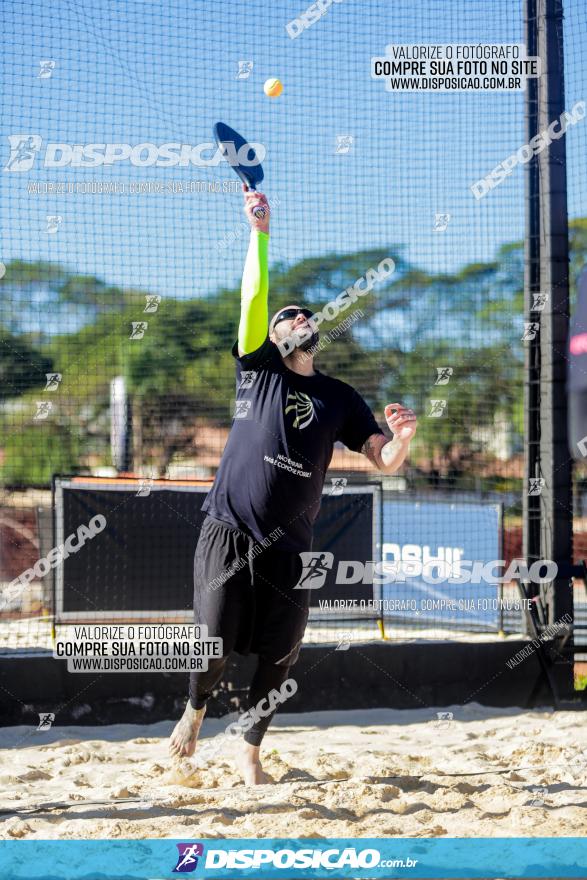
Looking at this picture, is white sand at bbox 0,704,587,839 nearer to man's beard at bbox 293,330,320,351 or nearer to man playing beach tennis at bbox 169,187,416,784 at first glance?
man playing beach tennis at bbox 169,187,416,784

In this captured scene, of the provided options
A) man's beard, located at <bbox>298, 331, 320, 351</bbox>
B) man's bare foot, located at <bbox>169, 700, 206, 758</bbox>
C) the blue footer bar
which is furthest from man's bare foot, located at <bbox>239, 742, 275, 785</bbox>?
man's beard, located at <bbox>298, 331, 320, 351</bbox>

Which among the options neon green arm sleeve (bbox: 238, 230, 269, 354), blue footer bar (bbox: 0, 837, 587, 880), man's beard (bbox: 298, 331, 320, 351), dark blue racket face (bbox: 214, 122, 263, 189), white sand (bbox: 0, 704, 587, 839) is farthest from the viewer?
man's beard (bbox: 298, 331, 320, 351)

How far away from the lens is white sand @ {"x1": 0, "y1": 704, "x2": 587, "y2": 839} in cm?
312

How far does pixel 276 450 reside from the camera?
12.2 feet

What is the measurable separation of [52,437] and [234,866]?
1353 cm

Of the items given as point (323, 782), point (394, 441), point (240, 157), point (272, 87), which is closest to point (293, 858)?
point (323, 782)

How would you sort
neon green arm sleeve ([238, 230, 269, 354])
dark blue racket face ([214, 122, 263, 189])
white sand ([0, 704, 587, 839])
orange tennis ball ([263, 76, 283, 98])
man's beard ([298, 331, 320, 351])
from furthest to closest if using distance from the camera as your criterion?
orange tennis ball ([263, 76, 283, 98]) < man's beard ([298, 331, 320, 351]) < dark blue racket face ([214, 122, 263, 189]) < neon green arm sleeve ([238, 230, 269, 354]) < white sand ([0, 704, 587, 839])

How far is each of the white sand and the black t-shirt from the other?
1027mm

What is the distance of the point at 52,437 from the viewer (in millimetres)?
15633

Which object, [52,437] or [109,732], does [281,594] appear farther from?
[52,437]

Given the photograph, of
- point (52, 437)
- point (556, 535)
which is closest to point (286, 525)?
point (556, 535)

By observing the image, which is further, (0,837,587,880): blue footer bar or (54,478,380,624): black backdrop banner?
(54,478,380,624): black backdrop banner

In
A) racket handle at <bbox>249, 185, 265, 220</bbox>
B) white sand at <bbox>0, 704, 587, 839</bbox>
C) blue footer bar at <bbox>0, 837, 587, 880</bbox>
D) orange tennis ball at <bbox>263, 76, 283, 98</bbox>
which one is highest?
orange tennis ball at <bbox>263, 76, 283, 98</bbox>

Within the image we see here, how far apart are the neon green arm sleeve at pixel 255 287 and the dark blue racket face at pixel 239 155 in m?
0.29
